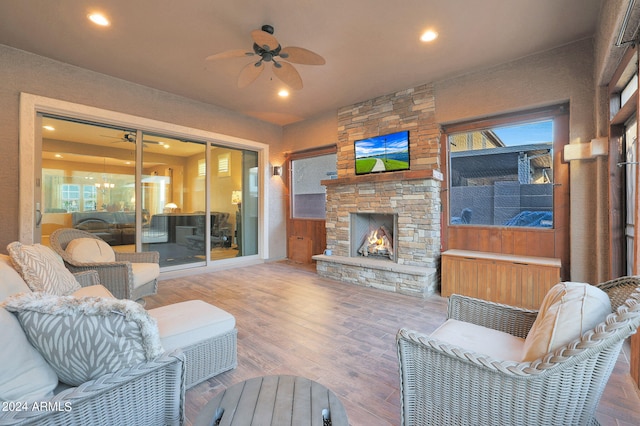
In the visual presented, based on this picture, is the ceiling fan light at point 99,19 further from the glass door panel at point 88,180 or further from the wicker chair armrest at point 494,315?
the wicker chair armrest at point 494,315

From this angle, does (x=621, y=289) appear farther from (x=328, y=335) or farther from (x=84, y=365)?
(x=84, y=365)

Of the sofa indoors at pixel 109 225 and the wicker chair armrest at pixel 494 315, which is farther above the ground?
the sofa indoors at pixel 109 225

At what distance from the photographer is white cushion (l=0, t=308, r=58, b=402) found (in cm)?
92

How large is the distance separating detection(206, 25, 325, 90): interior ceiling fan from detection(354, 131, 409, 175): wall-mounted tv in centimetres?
187

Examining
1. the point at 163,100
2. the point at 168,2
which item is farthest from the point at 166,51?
the point at 163,100

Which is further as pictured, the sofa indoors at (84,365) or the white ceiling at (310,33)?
the white ceiling at (310,33)

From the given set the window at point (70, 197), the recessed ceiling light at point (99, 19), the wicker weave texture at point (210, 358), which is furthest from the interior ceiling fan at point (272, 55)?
the window at point (70, 197)

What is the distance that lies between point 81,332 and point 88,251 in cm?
276

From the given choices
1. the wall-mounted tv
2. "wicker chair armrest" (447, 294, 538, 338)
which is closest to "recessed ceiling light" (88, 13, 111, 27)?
the wall-mounted tv

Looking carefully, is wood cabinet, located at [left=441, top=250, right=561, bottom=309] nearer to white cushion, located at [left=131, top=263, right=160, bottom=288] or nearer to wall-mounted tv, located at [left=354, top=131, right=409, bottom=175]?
wall-mounted tv, located at [left=354, top=131, right=409, bottom=175]

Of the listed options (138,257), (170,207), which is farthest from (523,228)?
(170,207)

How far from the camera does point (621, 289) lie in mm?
1231

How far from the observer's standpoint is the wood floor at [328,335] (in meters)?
1.70

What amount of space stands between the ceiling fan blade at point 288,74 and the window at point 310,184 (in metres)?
2.55
